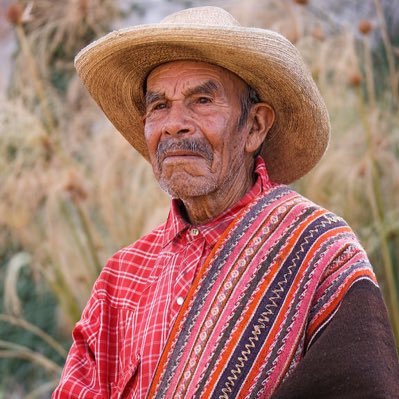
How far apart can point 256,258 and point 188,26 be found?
2.21 ft

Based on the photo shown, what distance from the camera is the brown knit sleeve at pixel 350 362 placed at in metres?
2.38

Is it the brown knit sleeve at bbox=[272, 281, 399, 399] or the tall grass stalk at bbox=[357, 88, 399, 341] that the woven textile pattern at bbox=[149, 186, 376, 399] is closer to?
the brown knit sleeve at bbox=[272, 281, 399, 399]

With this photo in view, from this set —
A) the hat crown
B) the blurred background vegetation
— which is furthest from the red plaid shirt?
the blurred background vegetation

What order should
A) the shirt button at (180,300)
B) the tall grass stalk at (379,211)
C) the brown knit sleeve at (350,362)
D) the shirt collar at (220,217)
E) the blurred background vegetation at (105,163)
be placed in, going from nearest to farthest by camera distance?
the brown knit sleeve at (350,362) → the shirt button at (180,300) → the shirt collar at (220,217) → the tall grass stalk at (379,211) → the blurred background vegetation at (105,163)

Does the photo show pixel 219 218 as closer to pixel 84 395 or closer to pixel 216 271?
pixel 216 271

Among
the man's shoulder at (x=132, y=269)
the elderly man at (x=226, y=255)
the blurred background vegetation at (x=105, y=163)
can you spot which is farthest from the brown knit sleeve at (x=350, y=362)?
the blurred background vegetation at (x=105, y=163)

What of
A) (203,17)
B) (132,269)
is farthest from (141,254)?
(203,17)

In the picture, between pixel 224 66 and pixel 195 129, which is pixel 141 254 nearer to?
pixel 195 129

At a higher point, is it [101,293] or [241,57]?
[241,57]

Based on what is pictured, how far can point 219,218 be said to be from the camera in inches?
114

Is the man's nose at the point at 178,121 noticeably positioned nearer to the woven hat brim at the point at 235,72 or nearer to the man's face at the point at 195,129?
the man's face at the point at 195,129

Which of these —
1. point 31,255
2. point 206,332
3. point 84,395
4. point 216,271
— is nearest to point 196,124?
point 216,271

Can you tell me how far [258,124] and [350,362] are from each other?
3.03ft

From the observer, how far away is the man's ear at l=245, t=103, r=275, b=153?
3.01 m
